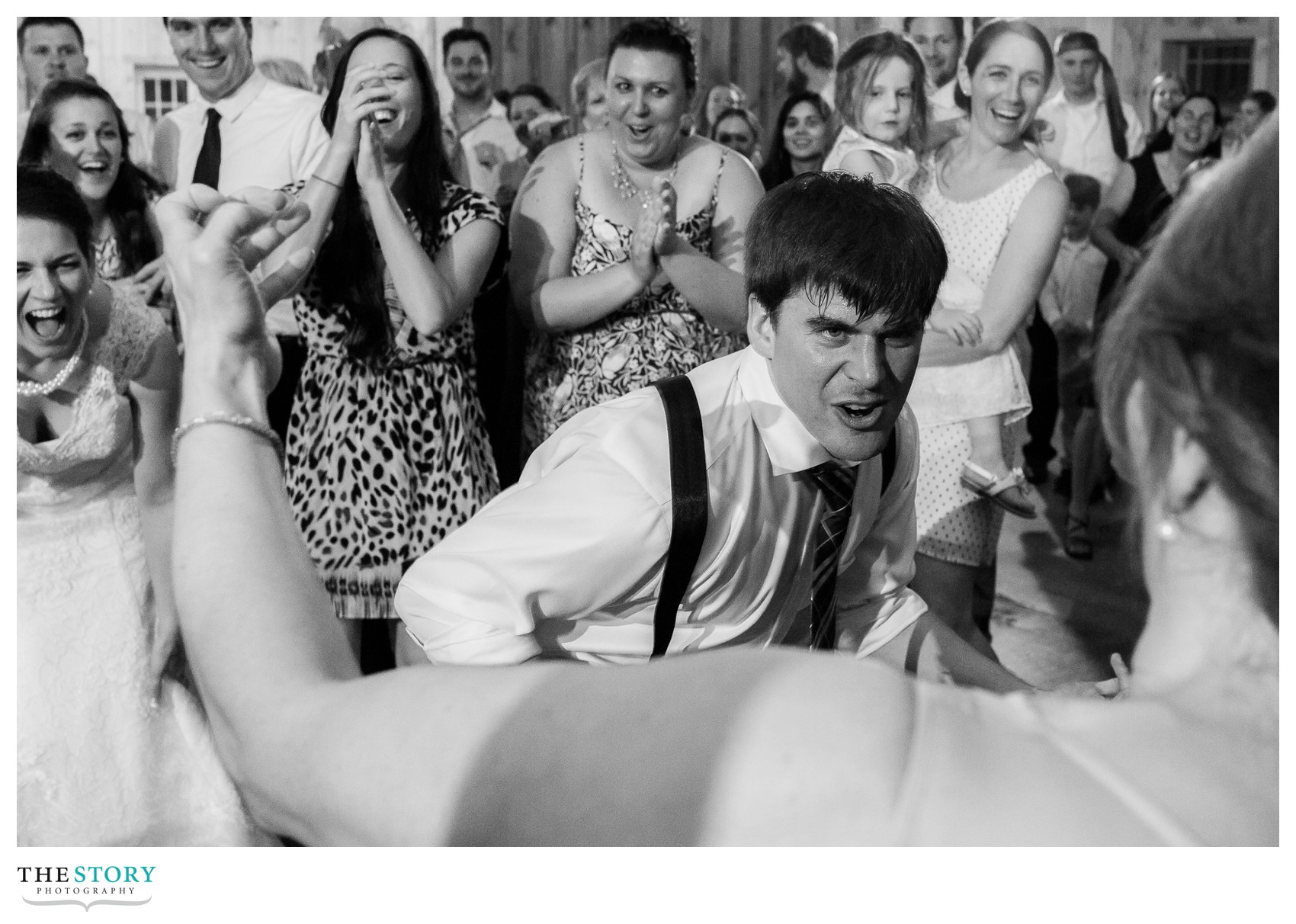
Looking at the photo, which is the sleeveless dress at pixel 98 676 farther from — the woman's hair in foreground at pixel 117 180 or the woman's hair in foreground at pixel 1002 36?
the woman's hair in foreground at pixel 1002 36

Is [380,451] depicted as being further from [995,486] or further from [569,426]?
[995,486]

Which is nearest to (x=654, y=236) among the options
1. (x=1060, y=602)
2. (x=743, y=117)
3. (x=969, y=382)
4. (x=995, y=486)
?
(x=969, y=382)

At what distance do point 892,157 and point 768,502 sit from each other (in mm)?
1359

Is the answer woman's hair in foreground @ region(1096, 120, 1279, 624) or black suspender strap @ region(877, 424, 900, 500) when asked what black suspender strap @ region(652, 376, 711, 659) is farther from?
woman's hair in foreground @ region(1096, 120, 1279, 624)

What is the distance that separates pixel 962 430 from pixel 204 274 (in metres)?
2.09

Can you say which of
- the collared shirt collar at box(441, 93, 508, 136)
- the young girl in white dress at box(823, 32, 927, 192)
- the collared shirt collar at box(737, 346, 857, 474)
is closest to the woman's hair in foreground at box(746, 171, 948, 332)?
the collared shirt collar at box(737, 346, 857, 474)

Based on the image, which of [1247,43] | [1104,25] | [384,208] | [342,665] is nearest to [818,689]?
[342,665]

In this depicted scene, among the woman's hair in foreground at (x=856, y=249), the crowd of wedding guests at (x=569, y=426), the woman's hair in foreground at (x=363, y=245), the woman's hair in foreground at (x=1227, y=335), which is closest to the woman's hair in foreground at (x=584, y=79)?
the crowd of wedding guests at (x=569, y=426)

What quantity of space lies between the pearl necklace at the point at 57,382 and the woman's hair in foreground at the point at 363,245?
43 cm

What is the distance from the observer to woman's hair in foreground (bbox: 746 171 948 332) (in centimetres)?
153

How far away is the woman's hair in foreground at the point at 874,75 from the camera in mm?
2803

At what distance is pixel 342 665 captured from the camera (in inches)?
23.2
